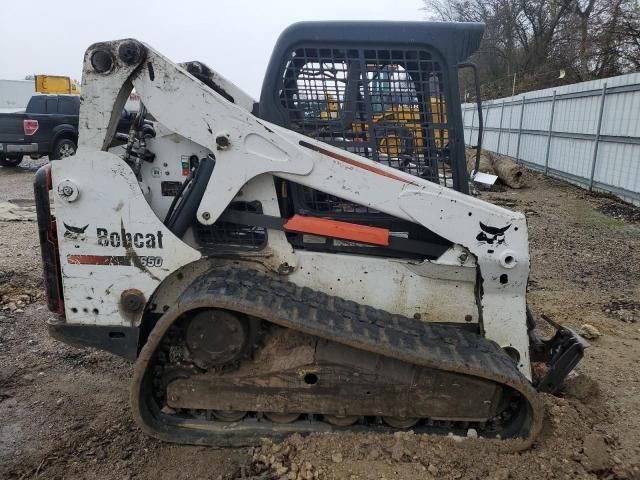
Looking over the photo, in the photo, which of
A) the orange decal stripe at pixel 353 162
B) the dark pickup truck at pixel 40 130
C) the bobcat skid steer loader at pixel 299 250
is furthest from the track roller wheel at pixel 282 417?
the dark pickup truck at pixel 40 130

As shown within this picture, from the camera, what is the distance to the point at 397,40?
289 centimetres

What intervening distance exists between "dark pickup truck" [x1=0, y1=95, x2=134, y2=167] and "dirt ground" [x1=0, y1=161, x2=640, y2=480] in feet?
35.2

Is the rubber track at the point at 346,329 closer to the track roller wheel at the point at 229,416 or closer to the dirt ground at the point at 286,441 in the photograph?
the dirt ground at the point at 286,441

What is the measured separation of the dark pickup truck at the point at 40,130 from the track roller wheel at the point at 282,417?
13504 millimetres

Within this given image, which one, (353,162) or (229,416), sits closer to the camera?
(353,162)

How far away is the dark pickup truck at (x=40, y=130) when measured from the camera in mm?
14758

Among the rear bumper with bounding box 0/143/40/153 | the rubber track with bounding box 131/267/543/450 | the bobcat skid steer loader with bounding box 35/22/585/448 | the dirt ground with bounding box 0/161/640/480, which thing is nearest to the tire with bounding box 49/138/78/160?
the rear bumper with bounding box 0/143/40/153

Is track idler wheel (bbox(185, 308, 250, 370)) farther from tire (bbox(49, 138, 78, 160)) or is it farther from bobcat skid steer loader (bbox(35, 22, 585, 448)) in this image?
tire (bbox(49, 138, 78, 160))

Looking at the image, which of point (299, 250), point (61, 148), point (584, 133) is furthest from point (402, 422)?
point (61, 148)

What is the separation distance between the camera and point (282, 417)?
2.95 metres

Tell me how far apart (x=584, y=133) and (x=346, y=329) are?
1180 centimetres

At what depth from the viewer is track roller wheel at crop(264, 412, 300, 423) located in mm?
2945

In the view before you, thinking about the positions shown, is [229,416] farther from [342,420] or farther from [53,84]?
[53,84]

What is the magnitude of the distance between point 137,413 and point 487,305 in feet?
6.32
